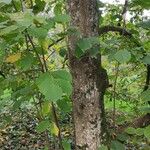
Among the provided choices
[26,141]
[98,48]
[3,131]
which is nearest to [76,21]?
[98,48]

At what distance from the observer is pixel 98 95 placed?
313cm

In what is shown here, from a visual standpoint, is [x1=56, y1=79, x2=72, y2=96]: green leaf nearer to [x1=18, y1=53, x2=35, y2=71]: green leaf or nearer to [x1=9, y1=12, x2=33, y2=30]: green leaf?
[x1=18, y1=53, x2=35, y2=71]: green leaf

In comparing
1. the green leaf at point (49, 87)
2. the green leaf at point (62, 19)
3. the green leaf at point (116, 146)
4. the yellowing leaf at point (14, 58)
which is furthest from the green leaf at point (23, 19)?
the green leaf at point (116, 146)

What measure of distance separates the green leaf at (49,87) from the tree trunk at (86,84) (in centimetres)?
85

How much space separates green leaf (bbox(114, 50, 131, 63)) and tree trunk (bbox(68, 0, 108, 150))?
0.49m

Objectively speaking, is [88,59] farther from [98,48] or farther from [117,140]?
[117,140]

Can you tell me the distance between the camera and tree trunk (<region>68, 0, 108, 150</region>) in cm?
301

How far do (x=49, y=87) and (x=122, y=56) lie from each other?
65 centimetres

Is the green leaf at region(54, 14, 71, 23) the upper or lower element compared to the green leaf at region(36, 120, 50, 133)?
upper

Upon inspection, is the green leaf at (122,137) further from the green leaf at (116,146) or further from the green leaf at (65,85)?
the green leaf at (65,85)

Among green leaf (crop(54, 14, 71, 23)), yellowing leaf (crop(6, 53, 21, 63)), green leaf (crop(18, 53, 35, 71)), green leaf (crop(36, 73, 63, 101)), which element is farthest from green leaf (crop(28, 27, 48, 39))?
yellowing leaf (crop(6, 53, 21, 63))

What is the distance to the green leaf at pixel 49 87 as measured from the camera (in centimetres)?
204

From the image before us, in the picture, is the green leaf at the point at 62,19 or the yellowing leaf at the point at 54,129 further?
the yellowing leaf at the point at 54,129

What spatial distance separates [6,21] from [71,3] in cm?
118
